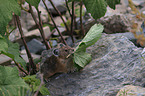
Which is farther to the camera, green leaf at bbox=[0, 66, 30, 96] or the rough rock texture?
the rough rock texture

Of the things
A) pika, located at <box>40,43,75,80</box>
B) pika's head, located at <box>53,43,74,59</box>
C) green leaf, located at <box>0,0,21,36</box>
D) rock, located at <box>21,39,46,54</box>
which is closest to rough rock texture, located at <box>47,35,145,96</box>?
pika, located at <box>40,43,75,80</box>

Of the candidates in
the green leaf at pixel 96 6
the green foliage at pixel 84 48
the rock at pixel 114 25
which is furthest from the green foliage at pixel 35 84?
the rock at pixel 114 25

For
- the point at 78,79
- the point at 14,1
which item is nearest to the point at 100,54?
the point at 78,79

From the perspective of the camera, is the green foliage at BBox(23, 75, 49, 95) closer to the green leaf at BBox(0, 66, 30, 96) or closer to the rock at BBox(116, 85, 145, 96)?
the green leaf at BBox(0, 66, 30, 96)

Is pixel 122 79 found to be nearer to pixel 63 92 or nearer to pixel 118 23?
pixel 63 92

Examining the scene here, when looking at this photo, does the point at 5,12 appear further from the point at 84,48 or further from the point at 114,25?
the point at 114,25

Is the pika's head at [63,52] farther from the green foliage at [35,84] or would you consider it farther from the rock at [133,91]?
the rock at [133,91]
